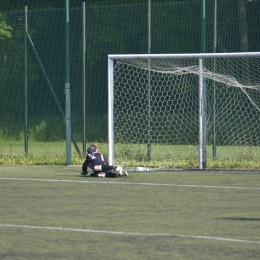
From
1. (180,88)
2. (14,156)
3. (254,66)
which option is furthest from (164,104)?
(14,156)

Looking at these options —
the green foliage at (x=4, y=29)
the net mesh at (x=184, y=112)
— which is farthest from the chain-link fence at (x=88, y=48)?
the net mesh at (x=184, y=112)

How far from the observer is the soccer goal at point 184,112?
17.4 metres

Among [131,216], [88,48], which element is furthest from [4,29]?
[131,216]

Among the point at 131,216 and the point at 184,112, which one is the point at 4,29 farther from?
the point at 131,216

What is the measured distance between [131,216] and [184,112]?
8820 millimetres

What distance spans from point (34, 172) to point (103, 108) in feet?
15.2

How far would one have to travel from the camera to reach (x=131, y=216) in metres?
9.83

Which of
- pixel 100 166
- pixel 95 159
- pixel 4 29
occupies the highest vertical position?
pixel 4 29

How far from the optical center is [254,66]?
18.8 m

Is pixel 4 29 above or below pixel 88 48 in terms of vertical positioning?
above

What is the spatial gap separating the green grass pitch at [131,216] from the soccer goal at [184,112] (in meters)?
2.08

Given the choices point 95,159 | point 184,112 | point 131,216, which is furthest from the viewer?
point 184,112

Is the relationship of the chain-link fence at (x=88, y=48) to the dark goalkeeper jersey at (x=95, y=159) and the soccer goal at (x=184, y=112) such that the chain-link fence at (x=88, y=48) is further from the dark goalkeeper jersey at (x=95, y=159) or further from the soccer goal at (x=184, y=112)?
the dark goalkeeper jersey at (x=95, y=159)

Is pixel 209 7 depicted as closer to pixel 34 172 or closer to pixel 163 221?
pixel 34 172
